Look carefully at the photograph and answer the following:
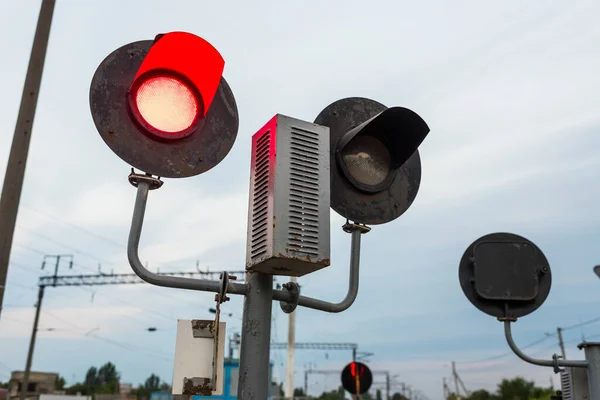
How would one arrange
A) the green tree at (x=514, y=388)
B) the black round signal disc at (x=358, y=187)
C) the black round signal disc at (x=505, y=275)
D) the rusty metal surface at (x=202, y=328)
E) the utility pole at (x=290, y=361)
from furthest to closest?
the green tree at (x=514, y=388) → the utility pole at (x=290, y=361) → the black round signal disc at (x=505, y=275) → the black round signal disc at (x=358, y=187) → the rusty metal surface at (x=202, y=328)

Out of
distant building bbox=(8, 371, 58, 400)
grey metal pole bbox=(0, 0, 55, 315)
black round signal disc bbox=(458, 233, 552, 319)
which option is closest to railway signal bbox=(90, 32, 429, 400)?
black round signal disc bbox=(458, 233, 552, 319)

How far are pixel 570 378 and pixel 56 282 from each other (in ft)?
90.6

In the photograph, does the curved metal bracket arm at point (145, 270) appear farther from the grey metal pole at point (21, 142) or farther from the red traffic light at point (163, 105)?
the grey metal pole at point (21, 142)

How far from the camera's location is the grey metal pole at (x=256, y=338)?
1943 millimetres

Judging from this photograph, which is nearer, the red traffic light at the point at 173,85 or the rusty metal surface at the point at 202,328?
the rusty metal surface at the point at 202,328

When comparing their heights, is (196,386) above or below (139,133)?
below

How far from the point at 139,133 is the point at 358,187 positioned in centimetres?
102

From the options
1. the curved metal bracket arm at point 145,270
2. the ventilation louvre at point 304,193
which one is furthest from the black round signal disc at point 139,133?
the ventilation louvre at point 304,193

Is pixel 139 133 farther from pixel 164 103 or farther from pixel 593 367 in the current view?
pixel 593 367

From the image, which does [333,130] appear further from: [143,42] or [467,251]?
[467,251]

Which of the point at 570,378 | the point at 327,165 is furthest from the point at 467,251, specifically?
the point at 327,165

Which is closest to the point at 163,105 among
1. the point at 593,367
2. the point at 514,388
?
the point at 593,367

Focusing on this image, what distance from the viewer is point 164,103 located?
85.1 inches

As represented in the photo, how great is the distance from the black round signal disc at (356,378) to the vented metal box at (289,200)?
722 cm
